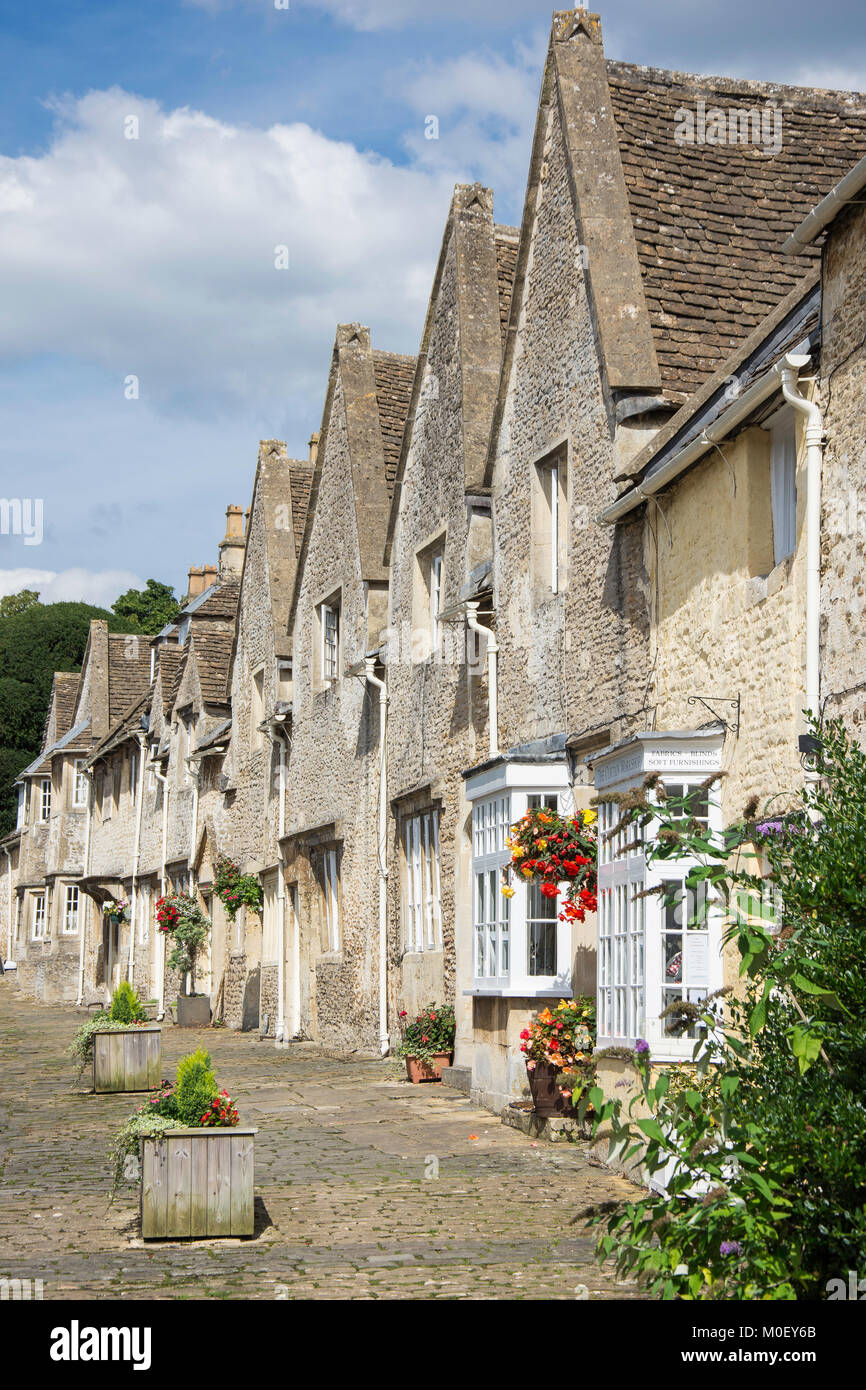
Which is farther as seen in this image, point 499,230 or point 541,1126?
point 499,230

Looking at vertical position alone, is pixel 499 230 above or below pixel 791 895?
above

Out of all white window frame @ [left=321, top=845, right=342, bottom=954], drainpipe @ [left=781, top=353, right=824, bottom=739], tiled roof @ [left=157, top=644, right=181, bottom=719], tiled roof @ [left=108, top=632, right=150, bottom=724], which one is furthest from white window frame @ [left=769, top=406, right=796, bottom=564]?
tiled roof @ [left=108, top=632, right=150, bottom=724]

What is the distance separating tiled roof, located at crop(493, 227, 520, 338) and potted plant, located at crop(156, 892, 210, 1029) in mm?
14924

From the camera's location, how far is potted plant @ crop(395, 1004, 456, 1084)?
15125 mm

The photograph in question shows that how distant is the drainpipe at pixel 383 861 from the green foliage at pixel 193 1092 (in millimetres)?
9103

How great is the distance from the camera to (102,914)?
126 ft

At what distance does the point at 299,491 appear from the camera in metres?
25.8

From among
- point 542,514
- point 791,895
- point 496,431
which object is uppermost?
point 496,431

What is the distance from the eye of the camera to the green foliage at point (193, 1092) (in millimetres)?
8195

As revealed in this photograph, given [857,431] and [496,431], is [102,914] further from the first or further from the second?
[857,431]

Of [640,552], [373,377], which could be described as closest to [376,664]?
[373,377]

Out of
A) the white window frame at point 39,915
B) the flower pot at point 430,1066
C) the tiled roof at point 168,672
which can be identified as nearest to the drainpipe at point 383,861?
the flower pot at point 430,1066

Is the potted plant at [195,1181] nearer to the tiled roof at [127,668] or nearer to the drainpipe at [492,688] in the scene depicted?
the drainpipe at [492,688]

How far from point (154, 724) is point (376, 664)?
15.8 metres
